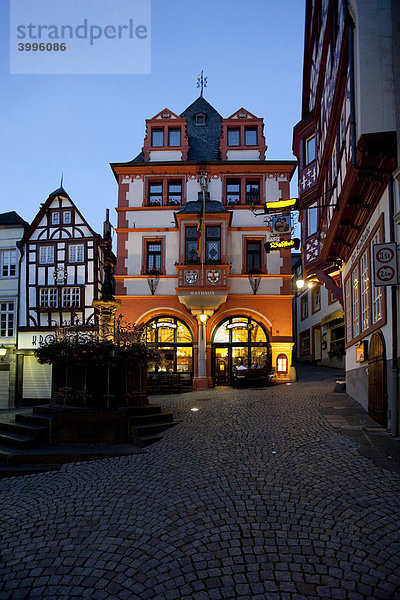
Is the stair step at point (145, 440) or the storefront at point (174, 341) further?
the storefront at point (174, 341)

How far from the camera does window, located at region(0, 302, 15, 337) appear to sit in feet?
83.7

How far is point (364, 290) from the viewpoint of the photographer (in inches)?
455

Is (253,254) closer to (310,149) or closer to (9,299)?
(310,149)

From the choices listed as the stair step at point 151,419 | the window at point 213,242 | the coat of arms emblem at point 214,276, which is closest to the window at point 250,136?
the window at point 213,242

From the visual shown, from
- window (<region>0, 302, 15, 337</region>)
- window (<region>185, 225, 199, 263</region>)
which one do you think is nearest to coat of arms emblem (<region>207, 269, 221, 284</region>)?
window (<region>185, 225, 199, 263</region>)

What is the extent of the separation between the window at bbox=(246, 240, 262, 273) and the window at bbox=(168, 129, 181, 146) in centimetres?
712

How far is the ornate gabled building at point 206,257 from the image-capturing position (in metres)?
21.8

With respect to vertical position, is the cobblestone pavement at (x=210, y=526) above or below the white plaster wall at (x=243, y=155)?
below

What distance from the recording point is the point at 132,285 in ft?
75.2

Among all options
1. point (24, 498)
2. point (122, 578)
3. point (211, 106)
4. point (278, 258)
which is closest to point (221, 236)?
point (278, 258)

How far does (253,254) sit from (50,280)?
12.0m

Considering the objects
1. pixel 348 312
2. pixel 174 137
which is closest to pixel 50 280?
pixel 174 137

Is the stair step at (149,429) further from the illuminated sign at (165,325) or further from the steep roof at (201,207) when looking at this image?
the steep roof at (201,207)

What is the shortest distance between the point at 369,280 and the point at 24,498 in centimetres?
859
